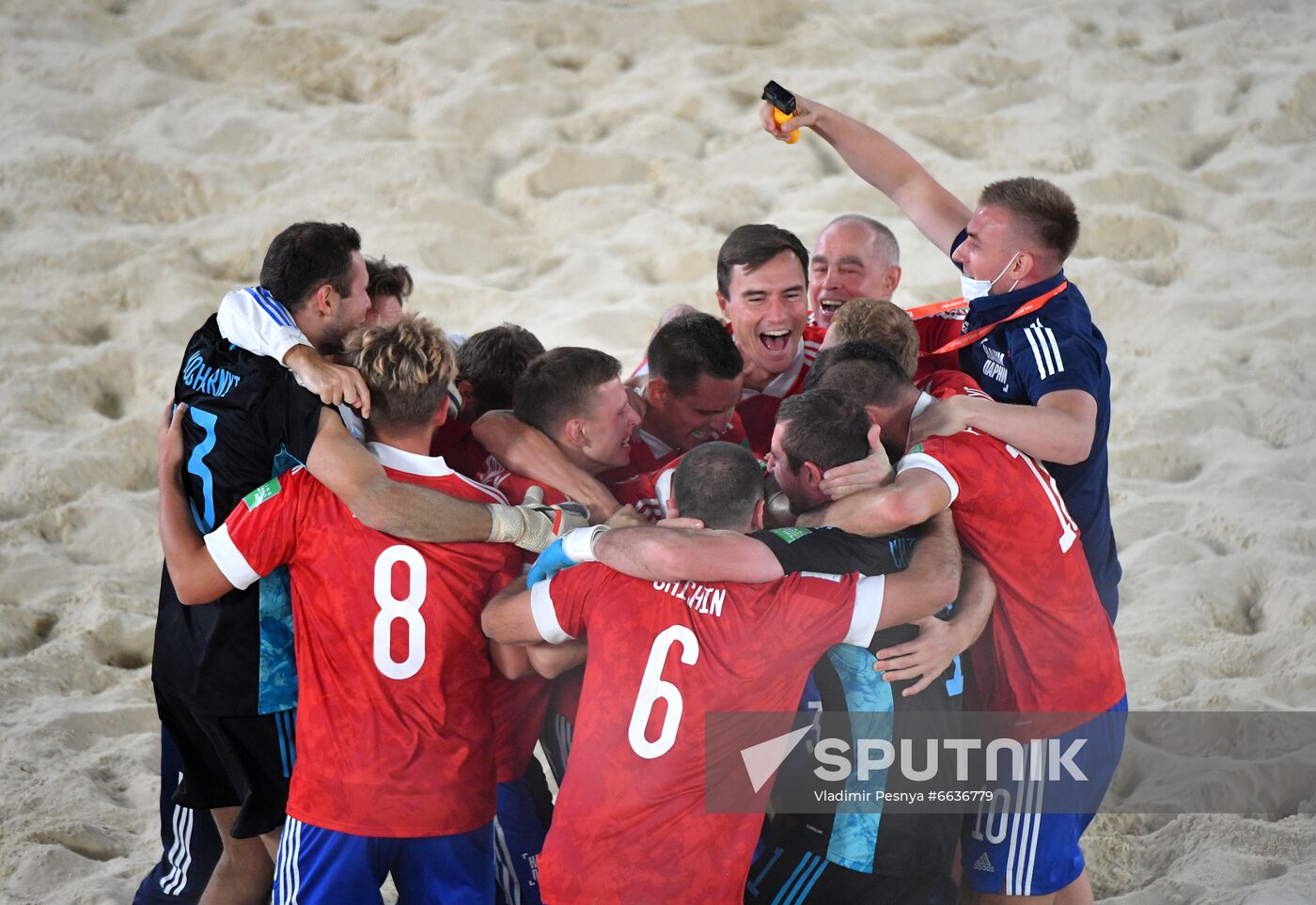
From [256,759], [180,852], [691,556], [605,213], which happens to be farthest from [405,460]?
[605,213]

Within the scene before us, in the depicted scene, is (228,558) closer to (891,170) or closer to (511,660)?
(511,660)

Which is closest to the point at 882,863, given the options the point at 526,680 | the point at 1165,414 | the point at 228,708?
the point at 526,680

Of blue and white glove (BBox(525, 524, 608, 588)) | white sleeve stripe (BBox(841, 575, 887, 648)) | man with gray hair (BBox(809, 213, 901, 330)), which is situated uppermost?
man with gray hair (BBox(809, 213, 901, 330))

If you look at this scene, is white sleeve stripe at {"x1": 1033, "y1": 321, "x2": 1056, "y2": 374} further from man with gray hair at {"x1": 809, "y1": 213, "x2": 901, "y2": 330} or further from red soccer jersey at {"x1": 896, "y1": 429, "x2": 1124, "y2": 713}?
man with gray hair at {"x1": 809, "y1": 213, "x2": 901, "y2": 330}

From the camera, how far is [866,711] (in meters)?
2.92

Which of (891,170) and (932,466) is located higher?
(891,170)

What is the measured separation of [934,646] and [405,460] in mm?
1215

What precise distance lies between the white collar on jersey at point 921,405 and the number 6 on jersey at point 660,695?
82 cm

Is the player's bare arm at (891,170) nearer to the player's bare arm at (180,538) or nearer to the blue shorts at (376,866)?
the player's bare arm at (180,538)

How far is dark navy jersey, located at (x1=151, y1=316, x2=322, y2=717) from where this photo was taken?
10.2 ft

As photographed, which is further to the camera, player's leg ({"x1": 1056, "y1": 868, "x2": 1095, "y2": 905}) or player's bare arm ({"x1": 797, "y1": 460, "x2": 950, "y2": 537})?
player's leg ({"x1": 1056, "y1": 868, "x2": 1095, "y2": 905})

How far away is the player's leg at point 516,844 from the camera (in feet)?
11.1

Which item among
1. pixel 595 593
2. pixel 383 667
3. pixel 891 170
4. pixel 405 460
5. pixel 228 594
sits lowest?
pixel 383 667

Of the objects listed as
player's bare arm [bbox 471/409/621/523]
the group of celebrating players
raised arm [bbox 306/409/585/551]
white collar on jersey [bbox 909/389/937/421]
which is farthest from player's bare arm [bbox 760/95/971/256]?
raised arm [bbox 306/409/585/551]
